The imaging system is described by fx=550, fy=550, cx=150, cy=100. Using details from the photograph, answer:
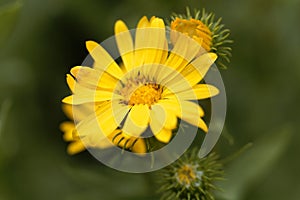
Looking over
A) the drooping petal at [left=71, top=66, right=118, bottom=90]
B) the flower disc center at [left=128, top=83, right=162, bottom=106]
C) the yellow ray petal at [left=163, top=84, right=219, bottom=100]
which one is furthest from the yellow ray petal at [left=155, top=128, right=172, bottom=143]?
the drooping petal at [left=71, top=66, right=118, bottom=90]

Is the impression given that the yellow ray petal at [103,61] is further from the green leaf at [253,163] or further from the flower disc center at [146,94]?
the green leaf at [253,163]

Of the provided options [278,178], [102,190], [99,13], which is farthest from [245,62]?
[102,190]

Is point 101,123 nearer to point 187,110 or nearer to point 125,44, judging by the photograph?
point 187,110

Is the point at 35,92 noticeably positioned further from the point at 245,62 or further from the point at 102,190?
the point at 245,62

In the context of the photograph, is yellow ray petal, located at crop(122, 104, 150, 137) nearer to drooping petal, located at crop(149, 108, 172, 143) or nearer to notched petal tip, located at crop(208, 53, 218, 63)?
drooping petal, located at crop(149, 108, 172, 143)

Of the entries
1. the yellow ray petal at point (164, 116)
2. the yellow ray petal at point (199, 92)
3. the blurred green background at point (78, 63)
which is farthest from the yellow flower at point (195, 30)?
the blurred green background at point (78, 63)

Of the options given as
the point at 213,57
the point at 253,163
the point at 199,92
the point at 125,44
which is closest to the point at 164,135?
the point at 199,92
